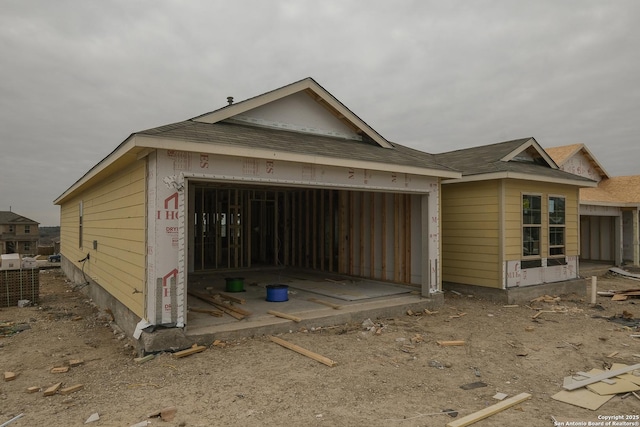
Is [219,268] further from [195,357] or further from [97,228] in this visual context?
[195,357]

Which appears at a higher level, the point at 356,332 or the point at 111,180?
the point at 111,180

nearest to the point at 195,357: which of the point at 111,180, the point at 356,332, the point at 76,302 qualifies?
the point at 356,332

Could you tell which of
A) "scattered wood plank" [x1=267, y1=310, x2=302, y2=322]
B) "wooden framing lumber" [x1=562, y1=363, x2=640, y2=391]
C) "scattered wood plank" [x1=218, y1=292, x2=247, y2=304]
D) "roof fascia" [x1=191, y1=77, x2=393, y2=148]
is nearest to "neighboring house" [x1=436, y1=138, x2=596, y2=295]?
"roof fascia" [x1=191, y1=77, x2=393, y2=148]

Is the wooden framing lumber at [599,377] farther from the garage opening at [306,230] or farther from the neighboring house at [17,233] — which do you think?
the neighboring house at [17,233]

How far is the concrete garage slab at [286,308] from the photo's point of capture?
19.2 feet

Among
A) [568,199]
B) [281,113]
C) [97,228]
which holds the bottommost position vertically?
[97,228]

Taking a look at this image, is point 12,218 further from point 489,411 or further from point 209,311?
point 489,411

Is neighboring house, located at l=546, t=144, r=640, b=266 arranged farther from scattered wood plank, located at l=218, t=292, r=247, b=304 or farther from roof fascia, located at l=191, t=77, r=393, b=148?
scattered wood plank, located at l=218, t=292, r=247, b=304

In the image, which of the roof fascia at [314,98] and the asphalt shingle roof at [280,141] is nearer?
the asphalt shingle roof at [280,141]

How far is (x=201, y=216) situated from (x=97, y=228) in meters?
4.60

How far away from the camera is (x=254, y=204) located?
1570 cm

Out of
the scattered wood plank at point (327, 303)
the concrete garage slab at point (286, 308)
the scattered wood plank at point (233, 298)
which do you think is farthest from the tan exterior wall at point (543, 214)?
the scattered wood plank at point (233, 298)

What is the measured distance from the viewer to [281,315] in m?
7.04

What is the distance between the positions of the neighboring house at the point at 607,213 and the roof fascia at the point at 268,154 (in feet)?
41.5
